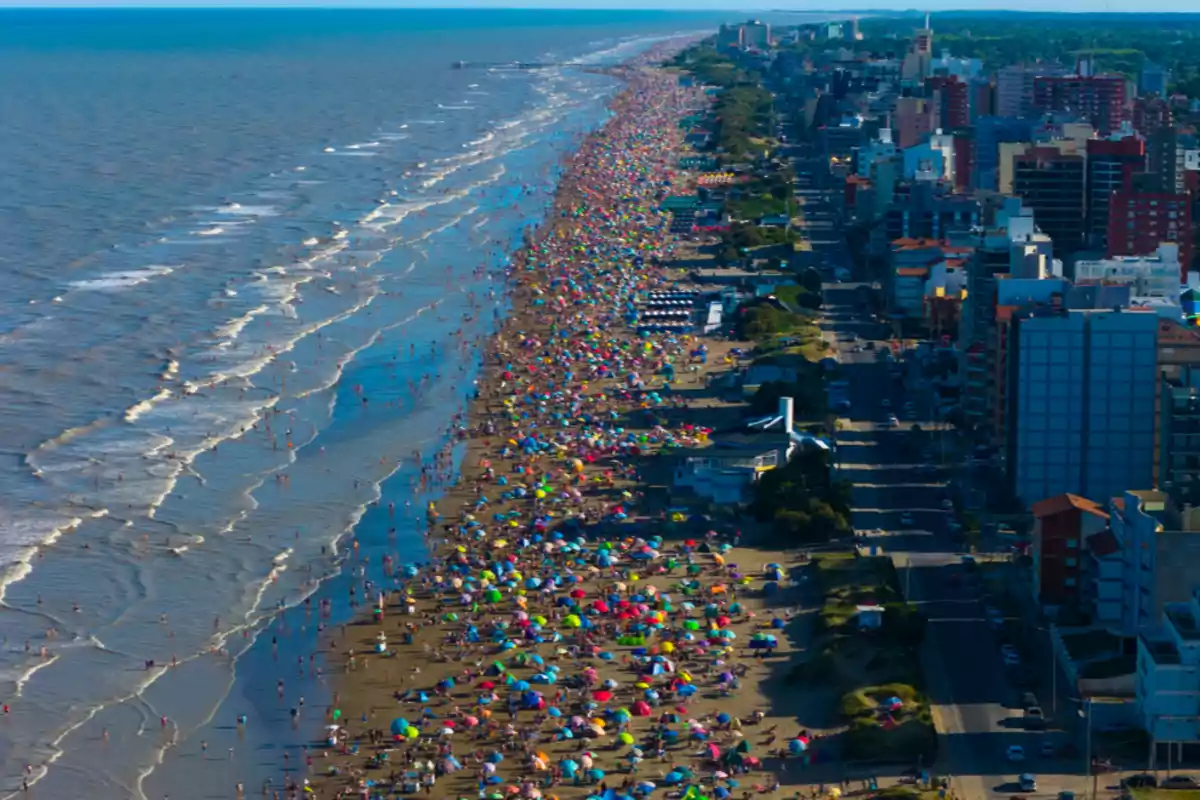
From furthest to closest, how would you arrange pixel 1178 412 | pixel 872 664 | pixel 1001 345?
pixel 1001 345
pixel 1178 412
pixel 872 664

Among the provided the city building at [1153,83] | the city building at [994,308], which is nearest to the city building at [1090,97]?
the city building at [1153,83]

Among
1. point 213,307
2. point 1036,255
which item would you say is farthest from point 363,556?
point 213,307

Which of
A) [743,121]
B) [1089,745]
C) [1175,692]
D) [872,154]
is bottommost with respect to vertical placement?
[743,121]

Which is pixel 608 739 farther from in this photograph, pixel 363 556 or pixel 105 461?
pixel 105 461

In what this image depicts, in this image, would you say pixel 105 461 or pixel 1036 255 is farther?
pixel 1036 255

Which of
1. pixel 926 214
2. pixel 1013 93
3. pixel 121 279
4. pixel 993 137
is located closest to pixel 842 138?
pixel 1013 93

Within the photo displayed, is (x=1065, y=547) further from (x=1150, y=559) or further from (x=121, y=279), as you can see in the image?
(x=121, y=279)

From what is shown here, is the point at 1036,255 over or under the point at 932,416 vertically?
over

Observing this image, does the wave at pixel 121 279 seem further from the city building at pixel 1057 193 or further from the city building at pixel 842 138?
the city building at pixel 842 138

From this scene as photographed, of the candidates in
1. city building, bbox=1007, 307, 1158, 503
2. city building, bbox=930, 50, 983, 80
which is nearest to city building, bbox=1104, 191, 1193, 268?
city building, bbox=1007, 307, 1158, 503
